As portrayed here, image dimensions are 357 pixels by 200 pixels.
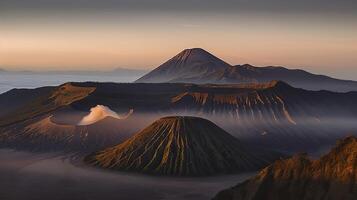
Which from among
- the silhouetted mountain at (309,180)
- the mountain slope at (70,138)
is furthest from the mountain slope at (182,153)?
the silhouetted mountain at (309,180)

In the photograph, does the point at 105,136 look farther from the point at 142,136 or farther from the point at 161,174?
the point at 161,174

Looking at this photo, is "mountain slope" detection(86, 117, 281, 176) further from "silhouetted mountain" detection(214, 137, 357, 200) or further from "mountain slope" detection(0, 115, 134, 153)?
"silhouetted mountain" detection(214, 137, 357, 200)

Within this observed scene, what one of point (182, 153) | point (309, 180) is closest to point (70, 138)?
point (182, 153)

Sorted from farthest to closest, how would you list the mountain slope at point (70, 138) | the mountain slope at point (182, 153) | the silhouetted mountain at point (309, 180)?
the mountain slope at point (70, 138) < the mountain slope at point (182, 153) < the silhouetted mountain at point (309, 180)

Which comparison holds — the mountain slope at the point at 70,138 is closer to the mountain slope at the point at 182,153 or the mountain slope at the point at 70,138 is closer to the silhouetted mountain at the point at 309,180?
the mountain slope at the point at 182,153

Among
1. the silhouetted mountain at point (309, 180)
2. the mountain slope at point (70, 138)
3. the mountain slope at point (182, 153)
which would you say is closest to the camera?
the silhouetted mountain at point (309, 180)

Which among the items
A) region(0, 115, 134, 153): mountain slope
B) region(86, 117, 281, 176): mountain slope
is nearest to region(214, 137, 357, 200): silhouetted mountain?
region(86, 117, 281, 176): mountain slope
